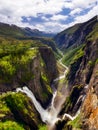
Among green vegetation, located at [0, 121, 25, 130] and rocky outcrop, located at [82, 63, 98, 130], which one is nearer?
rocky outcrop, located at [82, 63, 98, 130]

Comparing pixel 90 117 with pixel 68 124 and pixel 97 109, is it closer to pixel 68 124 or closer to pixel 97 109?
pixel 97 109

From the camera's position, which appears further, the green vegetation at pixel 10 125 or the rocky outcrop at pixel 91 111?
the green vegetation at pixel 10 125

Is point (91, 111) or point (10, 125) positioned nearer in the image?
point (91, 111)

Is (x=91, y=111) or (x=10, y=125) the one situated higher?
(x=10, y=125)

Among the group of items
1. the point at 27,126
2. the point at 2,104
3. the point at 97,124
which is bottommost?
the point at 97,124

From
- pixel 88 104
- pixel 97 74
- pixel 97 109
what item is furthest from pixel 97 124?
pixel 97 74

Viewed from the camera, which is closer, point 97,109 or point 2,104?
point 97,109

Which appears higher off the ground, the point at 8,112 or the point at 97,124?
the point at 8,112

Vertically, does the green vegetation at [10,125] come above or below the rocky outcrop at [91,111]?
above

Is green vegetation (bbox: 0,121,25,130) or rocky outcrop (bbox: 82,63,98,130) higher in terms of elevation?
green vegetation (bbox: 0,121,25,130)

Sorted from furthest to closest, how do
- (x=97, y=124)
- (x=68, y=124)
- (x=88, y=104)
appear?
1. (x=68, y=124)
2. (x=88, y=104)
3. (x=97, y=124)

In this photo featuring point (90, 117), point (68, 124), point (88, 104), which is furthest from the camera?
point (68, 124)
